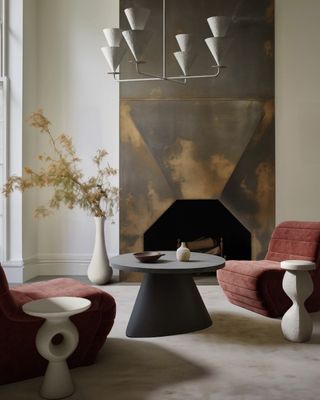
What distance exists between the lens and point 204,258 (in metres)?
4.01

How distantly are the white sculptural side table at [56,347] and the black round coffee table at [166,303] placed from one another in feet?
3.39

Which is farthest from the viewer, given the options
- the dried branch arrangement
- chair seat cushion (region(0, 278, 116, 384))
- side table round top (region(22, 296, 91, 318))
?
the dried branch arrangement

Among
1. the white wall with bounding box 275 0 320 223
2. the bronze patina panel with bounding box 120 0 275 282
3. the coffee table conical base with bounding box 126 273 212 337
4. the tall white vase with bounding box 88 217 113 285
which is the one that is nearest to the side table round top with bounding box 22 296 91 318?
the coffee table conical base with bounding box 126 273 212 337

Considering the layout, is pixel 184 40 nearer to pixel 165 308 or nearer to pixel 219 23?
pixel 219 23

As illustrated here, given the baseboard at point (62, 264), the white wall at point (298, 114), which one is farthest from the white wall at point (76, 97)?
the white wall at point (298, 114)

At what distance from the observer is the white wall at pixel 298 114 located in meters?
6.12

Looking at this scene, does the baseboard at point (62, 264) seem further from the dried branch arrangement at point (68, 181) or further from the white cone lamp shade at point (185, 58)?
the white cone lamp shade at point (185, 58)

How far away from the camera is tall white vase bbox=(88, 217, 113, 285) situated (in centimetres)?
562

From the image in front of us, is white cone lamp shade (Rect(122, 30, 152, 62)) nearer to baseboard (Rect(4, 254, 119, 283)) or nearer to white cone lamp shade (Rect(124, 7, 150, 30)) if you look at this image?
white cone lamp shade (Rect(124, 7, 150, 30))

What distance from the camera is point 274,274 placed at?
157 inches

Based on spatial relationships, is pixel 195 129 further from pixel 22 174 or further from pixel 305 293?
pixel 305 293

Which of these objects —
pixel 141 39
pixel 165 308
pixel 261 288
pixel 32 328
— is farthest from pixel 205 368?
pixel 141 39

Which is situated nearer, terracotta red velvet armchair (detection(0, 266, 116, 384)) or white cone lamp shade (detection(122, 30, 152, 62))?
terracotta red velvet armchair (detection(0, 266, 116, 384))

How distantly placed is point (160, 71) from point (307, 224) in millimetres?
2647
